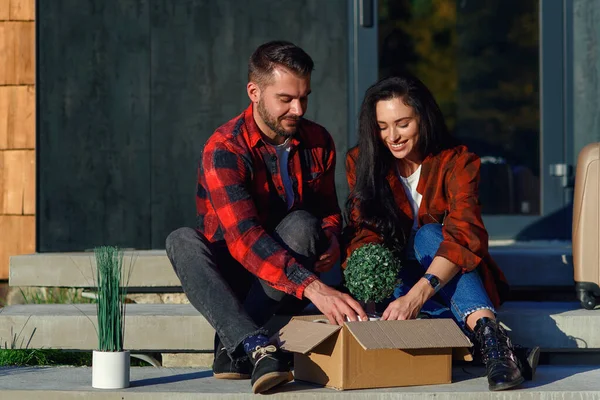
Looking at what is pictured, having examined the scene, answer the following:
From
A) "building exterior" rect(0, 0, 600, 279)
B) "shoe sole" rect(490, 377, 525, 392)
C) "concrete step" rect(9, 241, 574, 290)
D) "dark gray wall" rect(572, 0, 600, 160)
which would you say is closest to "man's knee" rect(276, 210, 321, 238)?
"shoe sole" rect(490, 377, 525, 392)

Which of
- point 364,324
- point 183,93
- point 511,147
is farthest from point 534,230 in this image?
point 364,324

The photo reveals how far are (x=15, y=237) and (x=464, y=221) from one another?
2517 mm

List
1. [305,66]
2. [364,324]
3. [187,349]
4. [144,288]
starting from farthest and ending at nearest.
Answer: [144,288] → [187,349] → [305,66] → [364,324]

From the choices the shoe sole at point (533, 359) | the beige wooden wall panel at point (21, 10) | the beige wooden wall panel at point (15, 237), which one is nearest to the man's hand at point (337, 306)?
the shoe sole at point (533, 359)

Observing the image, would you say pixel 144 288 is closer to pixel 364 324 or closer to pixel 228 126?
pixel 228 126

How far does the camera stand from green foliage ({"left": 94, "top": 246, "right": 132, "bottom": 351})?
3.41 m

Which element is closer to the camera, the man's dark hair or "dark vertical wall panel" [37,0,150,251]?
the man's dark hair

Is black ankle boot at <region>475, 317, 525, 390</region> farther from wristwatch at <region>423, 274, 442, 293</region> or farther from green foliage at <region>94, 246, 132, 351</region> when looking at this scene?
green foliage at <region>94, 246, 132, 351</region>

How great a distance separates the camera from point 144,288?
15.2ft

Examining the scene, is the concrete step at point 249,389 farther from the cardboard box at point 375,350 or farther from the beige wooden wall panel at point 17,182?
the beige wooden wall panel at point 17,182

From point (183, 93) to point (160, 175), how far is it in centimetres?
42

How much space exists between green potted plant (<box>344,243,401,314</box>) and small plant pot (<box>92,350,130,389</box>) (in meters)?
0.79

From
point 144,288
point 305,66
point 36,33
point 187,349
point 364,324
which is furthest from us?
point 36,33

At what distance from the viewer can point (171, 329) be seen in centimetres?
407
